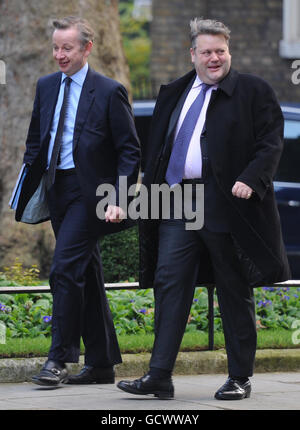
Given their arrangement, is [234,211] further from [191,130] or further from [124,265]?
[124,265]

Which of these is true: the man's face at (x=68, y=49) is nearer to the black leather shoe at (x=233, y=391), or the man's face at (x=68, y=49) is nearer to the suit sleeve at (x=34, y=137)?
the suit sleeve at (x=34, y=137)

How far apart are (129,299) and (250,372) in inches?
96.1

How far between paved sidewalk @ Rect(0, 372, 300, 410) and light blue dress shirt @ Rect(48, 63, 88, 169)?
124 cm

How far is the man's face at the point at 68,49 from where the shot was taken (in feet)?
20.5

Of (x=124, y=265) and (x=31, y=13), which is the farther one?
(x=31, y=13)

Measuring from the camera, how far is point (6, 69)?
10.5 m

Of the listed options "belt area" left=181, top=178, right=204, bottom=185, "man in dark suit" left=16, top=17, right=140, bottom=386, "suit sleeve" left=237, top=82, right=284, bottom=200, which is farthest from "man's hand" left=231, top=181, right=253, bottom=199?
"man in dark suit" left=16, top=17, right=140, bottom=386

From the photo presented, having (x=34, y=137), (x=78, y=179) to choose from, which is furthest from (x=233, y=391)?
(x=34, y=137)

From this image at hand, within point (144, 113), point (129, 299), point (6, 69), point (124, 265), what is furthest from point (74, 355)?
point (144, 113)

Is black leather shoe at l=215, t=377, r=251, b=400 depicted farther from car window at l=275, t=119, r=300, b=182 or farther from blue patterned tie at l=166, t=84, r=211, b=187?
car window at l=275, t=119, r=300, b=182

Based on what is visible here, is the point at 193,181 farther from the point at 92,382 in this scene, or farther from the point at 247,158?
the point at 92,382
